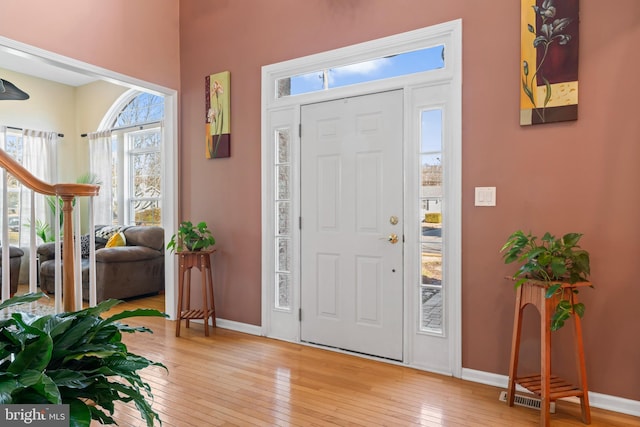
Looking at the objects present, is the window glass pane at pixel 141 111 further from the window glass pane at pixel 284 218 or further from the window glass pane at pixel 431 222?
the window glass pane at pixel 431 222

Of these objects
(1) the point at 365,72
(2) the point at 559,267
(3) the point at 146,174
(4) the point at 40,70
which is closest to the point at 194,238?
(1) the point at 365,72

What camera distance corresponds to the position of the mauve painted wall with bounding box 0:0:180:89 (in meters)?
3.10

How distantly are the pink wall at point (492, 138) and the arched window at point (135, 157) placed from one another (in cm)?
253

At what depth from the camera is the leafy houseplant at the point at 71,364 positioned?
125 cm

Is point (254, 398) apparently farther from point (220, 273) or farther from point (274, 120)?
point (274, 120)

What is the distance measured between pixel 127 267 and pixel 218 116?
2.42 metres

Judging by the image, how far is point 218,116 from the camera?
396cm

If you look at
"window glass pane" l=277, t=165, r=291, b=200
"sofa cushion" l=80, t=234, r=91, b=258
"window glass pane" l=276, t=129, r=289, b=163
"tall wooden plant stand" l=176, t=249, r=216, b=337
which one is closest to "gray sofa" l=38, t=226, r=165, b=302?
"sofa cushion" l=80, t=234, r=91, b=258

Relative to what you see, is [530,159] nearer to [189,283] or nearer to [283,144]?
[283,144]

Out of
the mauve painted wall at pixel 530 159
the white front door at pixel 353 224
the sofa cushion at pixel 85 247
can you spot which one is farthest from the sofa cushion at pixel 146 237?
the mauve painted wall at pixel 530 159

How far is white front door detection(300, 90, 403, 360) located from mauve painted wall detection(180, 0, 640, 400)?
0.50 meters

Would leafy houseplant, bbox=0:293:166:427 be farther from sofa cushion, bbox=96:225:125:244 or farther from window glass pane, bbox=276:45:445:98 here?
sofa cushion, bbox=96:225:125:244

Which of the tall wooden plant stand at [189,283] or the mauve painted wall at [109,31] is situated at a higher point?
the mauve painted wall at [109,31]

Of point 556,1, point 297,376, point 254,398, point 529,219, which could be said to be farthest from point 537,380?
point 556,1
